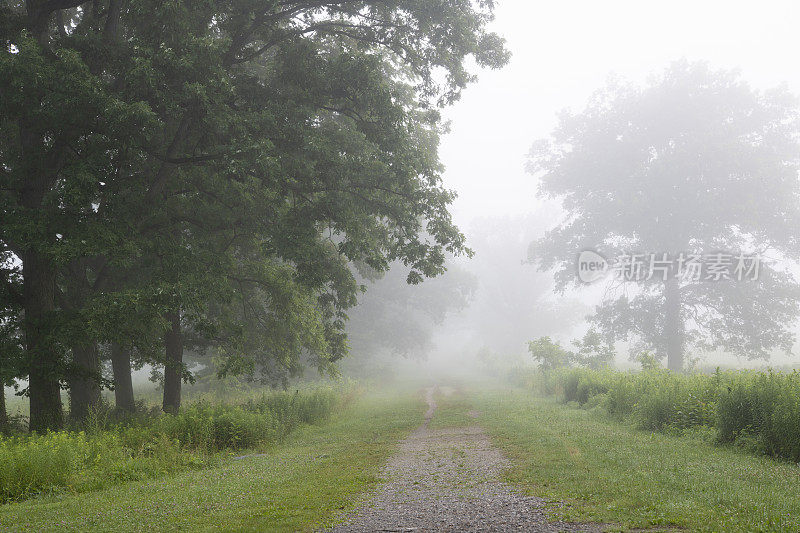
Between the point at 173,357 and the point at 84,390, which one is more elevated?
the point at 173,357

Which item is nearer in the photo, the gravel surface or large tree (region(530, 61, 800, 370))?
the gravel surface

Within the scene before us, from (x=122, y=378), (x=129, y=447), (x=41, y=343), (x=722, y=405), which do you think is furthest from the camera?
(x=122, y=378)

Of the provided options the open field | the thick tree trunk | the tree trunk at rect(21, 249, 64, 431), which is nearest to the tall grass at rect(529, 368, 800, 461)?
the open field

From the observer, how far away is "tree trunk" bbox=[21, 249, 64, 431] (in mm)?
12102

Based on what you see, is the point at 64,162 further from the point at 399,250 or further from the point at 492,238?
the point at 492,238

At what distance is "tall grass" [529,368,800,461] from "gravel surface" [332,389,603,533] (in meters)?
4.83

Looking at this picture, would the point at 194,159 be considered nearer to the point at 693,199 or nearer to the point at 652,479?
the point at 652,479

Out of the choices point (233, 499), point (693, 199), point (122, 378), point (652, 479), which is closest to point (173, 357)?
point (122, 378)

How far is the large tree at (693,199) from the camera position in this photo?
101 ft

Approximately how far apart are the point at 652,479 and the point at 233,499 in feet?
22.2

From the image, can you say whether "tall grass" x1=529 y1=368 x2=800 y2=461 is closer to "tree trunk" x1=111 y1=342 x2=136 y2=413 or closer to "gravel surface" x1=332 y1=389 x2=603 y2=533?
"gravel surface" x1=332 y1=389 x2=603 y2=533

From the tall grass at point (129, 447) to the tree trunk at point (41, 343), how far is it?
3.38ft

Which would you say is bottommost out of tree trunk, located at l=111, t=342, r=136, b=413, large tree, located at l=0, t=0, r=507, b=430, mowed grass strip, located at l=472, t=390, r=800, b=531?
mowed grass strip, located at l=472, t=390, r=800, b=531

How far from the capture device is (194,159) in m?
14.2
